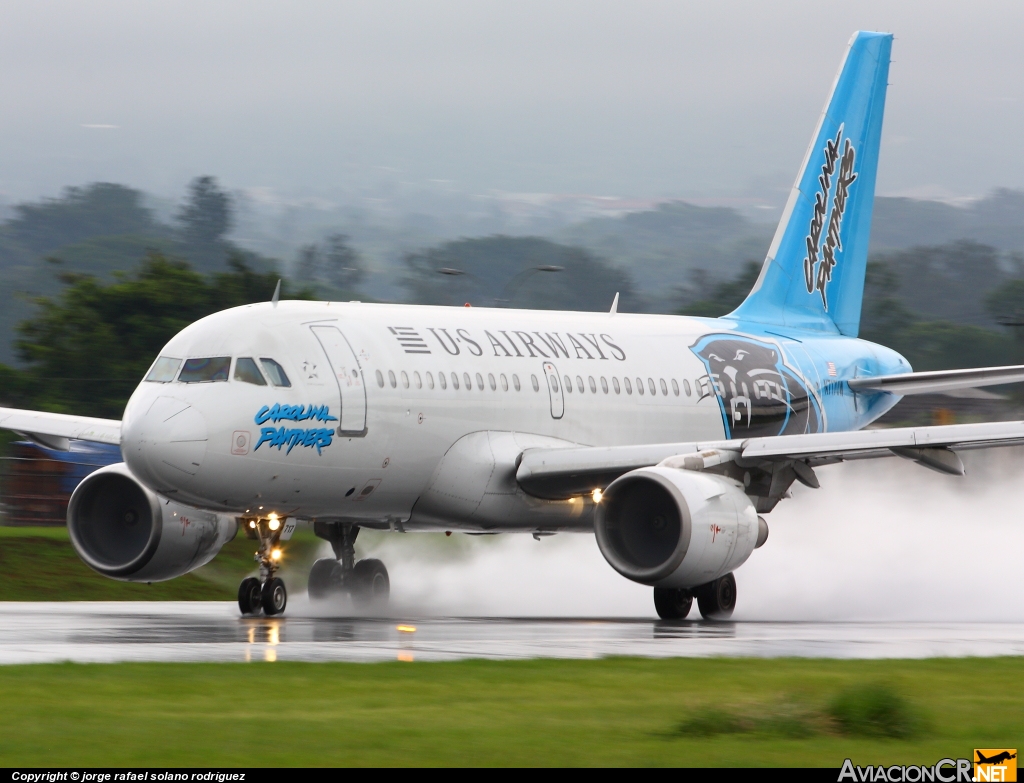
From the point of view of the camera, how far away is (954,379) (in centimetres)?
2895

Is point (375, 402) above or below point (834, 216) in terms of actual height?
below

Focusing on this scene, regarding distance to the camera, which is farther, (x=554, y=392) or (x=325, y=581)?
(x=554, y=392)

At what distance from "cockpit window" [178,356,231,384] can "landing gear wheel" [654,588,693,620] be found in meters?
6.90

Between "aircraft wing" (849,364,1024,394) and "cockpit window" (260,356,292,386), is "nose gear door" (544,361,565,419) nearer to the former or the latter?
"cockpit window" (260,356,292,386)

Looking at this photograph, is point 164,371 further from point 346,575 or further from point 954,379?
point 954,379

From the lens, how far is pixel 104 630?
19.6m

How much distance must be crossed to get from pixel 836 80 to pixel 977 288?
5507 inches

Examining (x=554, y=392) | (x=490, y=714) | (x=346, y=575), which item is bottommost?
(x=490, y=714)

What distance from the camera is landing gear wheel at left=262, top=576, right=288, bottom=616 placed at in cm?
2239

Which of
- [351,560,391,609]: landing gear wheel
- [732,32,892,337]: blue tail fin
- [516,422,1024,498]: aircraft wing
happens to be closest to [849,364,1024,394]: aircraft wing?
[732,32,892,337]: blue tail fin

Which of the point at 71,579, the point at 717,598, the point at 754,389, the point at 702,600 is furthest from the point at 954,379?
the point at 71,579

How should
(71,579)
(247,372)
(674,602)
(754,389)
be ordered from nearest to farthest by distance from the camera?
(247,372) → (674,602) → (754,389) → (71,579)

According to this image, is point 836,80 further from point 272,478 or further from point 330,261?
point 330,261

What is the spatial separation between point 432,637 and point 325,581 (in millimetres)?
7388
